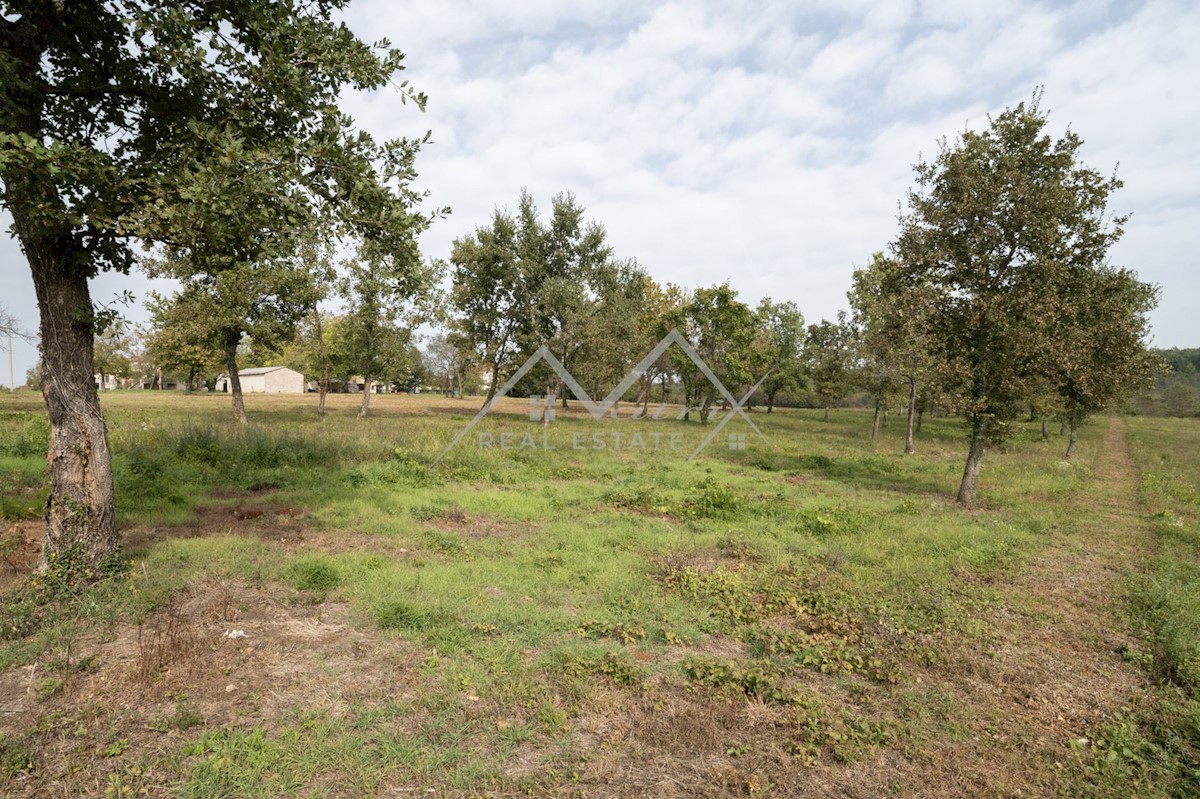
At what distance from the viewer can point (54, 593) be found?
6.50 meters

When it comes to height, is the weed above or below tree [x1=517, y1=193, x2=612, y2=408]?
below

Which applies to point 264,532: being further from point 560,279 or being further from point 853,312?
point 853,312

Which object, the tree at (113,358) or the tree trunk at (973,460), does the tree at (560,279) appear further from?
the tree at (113,358)

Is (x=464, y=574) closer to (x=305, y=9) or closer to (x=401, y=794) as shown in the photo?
(x=401, y=794)

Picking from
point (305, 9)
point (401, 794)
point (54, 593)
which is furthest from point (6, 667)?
point (305, 9)

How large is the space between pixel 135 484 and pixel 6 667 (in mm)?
7445

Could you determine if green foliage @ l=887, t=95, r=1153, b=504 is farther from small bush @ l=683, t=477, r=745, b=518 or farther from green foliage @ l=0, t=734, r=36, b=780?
green foliage @ l=0, t=734, r=36, b=780

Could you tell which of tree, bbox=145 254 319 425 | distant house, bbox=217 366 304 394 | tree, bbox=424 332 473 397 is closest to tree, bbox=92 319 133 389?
distant house, bbox=217 366 304 394

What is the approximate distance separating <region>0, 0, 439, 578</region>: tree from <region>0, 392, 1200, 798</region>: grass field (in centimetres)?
221

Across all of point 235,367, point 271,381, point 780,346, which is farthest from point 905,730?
point 271,381

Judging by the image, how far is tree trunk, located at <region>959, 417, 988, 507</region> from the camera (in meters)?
15.3

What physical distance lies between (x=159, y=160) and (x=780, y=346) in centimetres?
5548

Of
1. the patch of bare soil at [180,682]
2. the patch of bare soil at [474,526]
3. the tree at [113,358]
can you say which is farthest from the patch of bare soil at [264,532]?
the tree at [113,358]

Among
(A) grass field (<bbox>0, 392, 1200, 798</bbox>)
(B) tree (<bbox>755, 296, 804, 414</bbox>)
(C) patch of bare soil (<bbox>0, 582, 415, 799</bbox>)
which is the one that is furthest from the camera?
(B) tree (<bbox>755, 296, 804, 414</bbox>)
